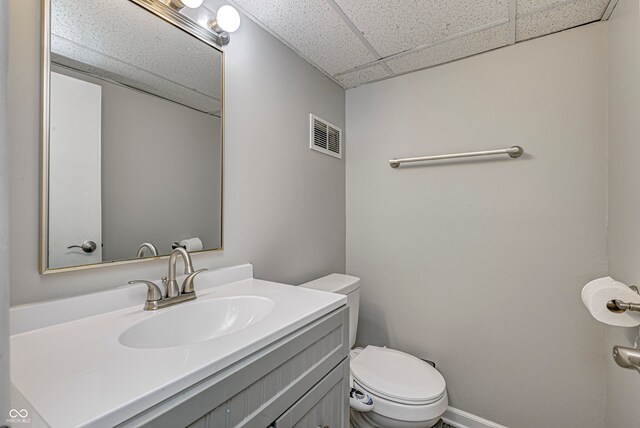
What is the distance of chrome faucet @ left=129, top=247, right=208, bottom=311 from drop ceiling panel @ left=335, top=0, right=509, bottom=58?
118cm

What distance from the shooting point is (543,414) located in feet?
4.53

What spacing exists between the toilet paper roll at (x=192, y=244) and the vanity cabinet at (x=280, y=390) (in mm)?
529

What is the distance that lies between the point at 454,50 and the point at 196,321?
1.77m

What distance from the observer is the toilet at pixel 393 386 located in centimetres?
118

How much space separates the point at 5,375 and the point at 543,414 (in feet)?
6.50

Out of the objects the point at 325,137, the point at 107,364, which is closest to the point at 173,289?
the point at 107,364

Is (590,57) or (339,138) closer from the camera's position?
(590,57)

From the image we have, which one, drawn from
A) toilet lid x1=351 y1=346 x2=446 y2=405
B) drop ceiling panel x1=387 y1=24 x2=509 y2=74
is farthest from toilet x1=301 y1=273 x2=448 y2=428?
drop ceiling panel x1=387 y1=24 x2=509 y2=74

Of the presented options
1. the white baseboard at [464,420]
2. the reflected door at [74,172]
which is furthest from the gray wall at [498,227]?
the reflected door at [74,172]

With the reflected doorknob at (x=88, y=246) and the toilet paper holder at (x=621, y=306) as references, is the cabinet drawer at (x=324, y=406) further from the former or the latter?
the toilet paper holder at (x=621, y=306)

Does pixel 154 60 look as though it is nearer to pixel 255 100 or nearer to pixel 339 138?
pixel 255 100

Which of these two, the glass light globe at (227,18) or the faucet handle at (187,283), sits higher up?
the glass light globe at (227,18)

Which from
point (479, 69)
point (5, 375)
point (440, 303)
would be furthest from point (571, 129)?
point (5, 375)

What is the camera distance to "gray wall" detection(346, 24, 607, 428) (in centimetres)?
130
